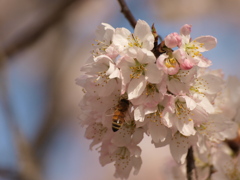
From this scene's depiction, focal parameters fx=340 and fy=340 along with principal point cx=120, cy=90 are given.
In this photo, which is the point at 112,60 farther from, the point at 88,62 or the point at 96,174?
the point at 96,174

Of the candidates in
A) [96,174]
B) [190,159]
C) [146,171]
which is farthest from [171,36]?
[96,174]

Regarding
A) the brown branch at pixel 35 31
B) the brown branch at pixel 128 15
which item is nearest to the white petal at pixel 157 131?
the brown branch at pixel 128 15

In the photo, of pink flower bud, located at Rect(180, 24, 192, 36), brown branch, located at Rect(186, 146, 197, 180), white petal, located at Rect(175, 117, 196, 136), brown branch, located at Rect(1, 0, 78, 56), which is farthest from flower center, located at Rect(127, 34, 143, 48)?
brown branch, located at Rect(1, 0, 78, 56)

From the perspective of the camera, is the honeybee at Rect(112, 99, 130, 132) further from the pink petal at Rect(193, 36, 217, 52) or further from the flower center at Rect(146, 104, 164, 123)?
the pink petal at Rect(193, 36, 217, 52)

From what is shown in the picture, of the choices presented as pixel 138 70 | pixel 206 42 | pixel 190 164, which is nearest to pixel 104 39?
pixel 138 70

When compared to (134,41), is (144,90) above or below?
below

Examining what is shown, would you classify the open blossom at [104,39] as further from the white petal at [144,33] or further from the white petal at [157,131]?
the white petal at [157,131]

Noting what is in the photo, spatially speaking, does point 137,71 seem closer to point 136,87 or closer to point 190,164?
point 136,87
